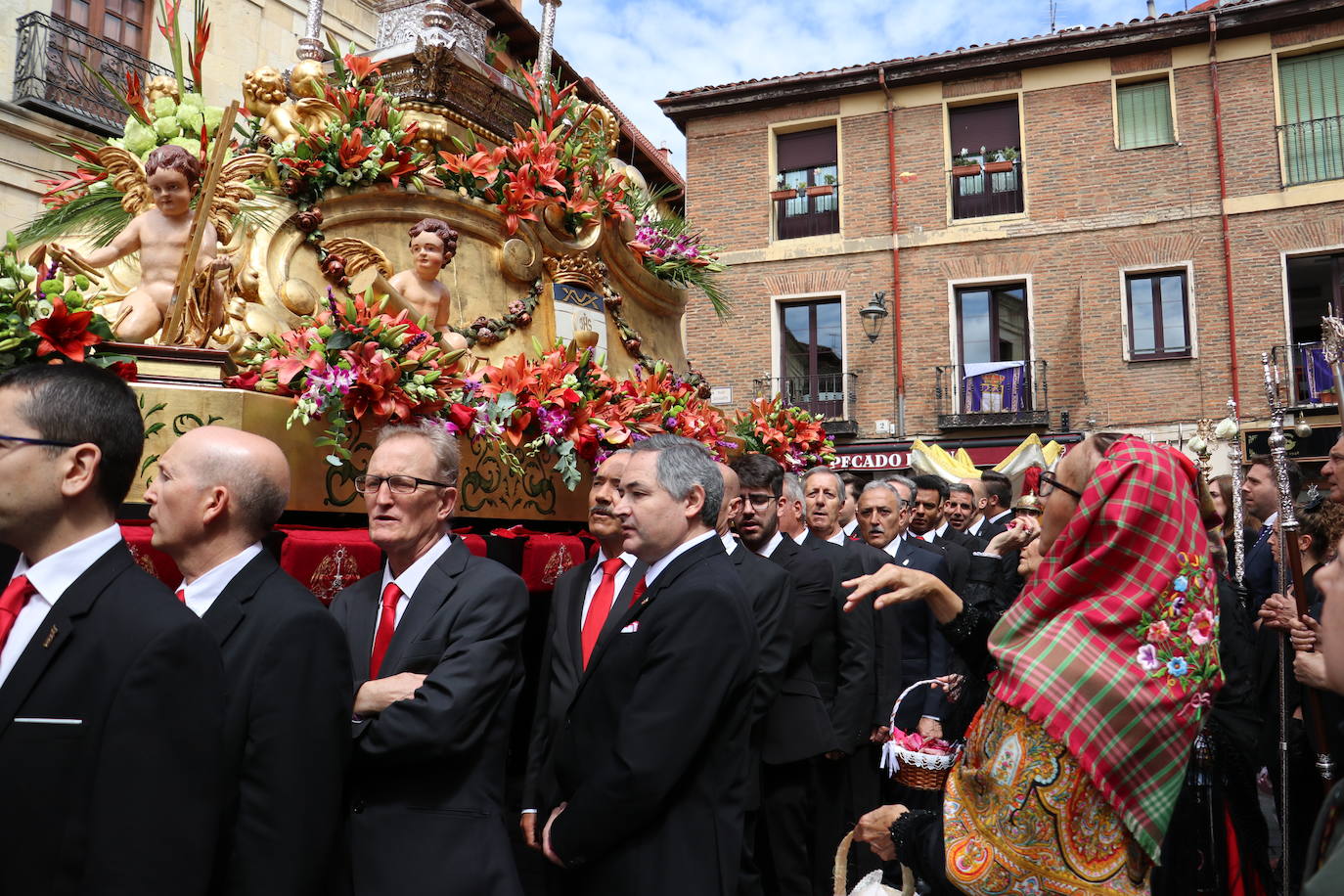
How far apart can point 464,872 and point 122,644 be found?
106 centimetres

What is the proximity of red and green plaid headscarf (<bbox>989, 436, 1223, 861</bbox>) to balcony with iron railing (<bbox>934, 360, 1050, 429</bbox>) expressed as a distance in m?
16.0

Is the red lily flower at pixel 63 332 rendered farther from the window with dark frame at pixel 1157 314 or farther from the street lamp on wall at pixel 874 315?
the window with dark frame at pixel 1157 314

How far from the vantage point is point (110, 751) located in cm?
163

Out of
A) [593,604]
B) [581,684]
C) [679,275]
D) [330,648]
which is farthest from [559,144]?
[330,648]

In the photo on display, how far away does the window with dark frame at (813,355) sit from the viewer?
19.1 metres

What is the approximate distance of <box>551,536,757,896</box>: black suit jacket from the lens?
2414mm

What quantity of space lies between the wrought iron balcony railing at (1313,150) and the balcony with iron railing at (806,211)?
300 inches

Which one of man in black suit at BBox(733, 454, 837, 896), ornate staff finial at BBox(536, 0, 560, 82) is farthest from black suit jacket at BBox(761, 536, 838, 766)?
ornate staff finial at BBox(536, 0, 560, 82)

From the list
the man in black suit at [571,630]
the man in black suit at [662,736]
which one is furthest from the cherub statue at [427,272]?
the man in black suit at [662,736]

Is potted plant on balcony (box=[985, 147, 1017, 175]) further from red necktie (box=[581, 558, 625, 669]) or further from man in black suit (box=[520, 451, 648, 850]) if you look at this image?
red necktie (box=[581, 558, 625, 669])

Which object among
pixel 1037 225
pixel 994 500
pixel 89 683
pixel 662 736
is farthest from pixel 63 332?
pixel 1037 225

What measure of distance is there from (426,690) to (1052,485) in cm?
171

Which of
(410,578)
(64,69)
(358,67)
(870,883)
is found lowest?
(870,883)

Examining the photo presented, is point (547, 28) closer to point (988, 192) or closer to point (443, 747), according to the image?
point (443, 747)
